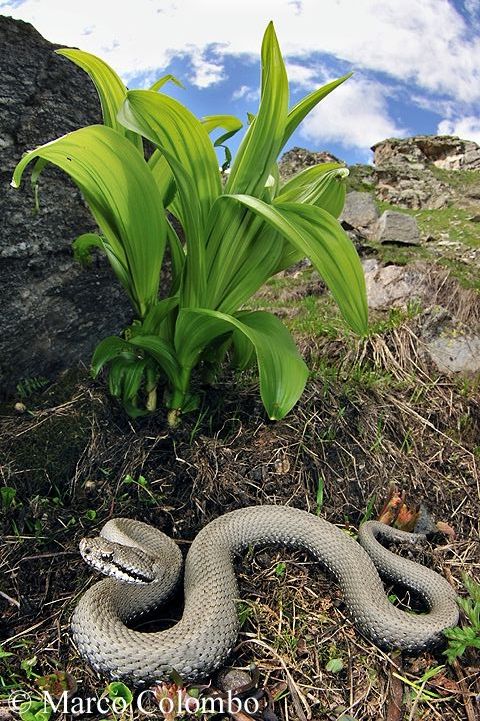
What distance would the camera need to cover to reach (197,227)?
2.36 m

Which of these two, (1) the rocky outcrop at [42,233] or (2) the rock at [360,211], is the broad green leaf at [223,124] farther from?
(2) the rock at [360,211]

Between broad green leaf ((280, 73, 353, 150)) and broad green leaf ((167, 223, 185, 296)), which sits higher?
broad green leaf ((280, 73, 353, 150))

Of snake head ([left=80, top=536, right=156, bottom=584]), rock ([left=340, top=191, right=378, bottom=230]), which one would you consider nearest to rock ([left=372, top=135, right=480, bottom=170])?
rock ([left=340, top=191, right=378, bottom=230])

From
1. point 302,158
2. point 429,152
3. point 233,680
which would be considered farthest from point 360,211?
point 429,152

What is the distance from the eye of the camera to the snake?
1836mm

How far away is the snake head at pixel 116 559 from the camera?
197cm

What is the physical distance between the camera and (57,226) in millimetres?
2773

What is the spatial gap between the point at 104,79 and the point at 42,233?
80 centimetres

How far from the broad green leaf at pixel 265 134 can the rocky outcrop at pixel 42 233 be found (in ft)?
3.22

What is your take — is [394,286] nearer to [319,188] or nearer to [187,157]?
[319,188]

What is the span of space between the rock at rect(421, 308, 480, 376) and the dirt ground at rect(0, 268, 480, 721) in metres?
0.33

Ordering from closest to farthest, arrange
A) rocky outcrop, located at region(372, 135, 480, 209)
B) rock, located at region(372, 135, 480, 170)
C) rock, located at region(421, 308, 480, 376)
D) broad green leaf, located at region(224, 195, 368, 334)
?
broad green leaf, located at region(224, 195, 368, 334), rock, located at region(421, 308, 480, 376), rocky outcrop, located at region(372, 135, 480, 209), rock, located at region(372, 135, 480, 170)

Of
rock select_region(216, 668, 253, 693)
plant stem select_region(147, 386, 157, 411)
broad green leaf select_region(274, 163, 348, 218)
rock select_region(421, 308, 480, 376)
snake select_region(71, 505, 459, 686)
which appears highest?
broad green leaf select_region(274, 163, 348, 218)

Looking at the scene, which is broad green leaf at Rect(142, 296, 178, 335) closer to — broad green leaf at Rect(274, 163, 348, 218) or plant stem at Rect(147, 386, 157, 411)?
plant stem at Rect(147, 386, 157, 411)
